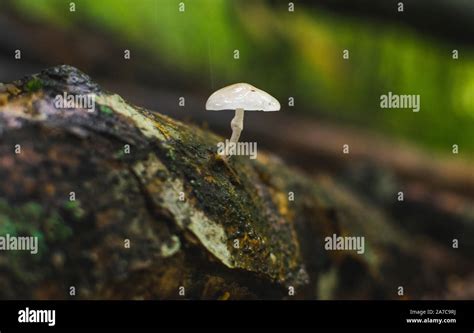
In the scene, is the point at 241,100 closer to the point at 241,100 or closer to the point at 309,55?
the point at 241,100

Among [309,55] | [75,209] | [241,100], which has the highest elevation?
[309,55]

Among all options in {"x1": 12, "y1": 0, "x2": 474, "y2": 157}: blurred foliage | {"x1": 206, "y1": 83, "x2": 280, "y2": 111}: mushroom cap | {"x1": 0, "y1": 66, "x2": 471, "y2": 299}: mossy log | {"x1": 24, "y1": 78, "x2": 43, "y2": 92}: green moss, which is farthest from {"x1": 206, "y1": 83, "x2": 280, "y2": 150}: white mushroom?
{"x1": 12, "y1": 0, "x2": 474, "y2": 157}: blurred foliage

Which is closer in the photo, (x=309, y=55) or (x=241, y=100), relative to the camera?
(x=241, y=100)

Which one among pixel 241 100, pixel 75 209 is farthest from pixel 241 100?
pixel 75 209

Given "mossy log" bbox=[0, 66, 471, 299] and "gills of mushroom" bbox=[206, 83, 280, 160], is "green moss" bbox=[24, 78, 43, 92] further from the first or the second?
"gills of mushroom" bbox=[206, 83, 280, 160]

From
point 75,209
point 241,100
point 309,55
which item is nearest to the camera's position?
point 75,209
